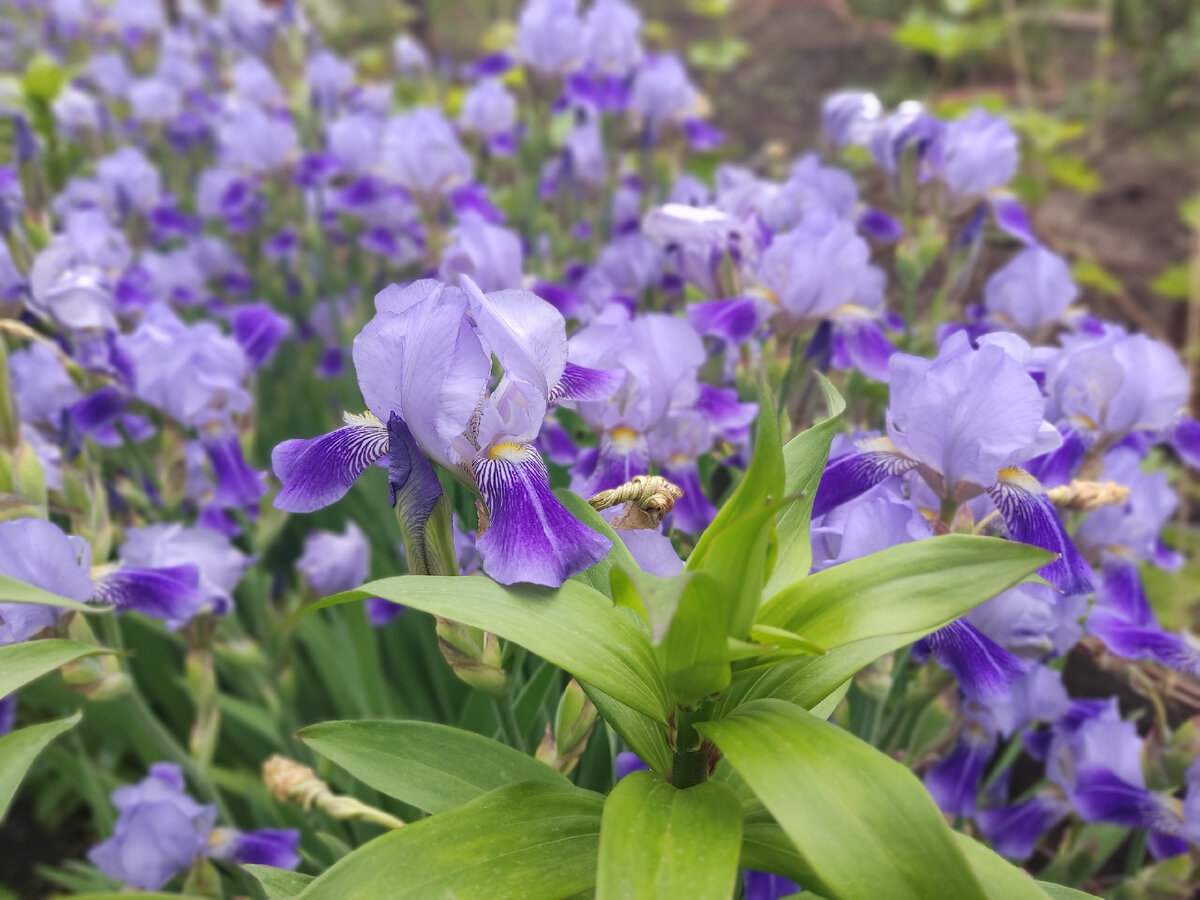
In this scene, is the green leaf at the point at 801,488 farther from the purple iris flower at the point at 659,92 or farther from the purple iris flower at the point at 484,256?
the purple iris flower at the point at 659,92

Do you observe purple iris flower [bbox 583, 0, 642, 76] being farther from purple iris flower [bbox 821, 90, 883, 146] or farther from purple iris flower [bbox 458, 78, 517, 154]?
purple iris flower [bbox 821, 90, 883, 146]

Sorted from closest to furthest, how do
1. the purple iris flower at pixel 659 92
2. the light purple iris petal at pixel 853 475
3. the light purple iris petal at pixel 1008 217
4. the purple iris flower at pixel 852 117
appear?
the light purple iris petal at pixel 853 475, the light purple iris petal at pixel 1008 217, the purple iris flower at pixel 852 117, the purple iris flower at pixel 659 92

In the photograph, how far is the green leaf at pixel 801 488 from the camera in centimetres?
108

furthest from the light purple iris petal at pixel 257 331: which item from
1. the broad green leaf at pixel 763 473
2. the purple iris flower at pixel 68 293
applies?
the broad green leaf at pixel 763 473

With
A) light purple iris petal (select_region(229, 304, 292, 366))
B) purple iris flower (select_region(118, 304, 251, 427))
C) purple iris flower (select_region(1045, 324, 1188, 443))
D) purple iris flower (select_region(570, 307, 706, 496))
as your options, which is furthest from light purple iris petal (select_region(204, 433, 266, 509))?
purple iris flower (select_region(1045, 324, 1188, 443))

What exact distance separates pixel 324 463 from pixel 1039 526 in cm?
91

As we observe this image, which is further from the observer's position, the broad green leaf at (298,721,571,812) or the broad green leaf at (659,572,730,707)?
the broad green leaf at (298,721,571,812)

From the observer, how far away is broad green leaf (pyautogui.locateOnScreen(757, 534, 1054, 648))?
899 mm

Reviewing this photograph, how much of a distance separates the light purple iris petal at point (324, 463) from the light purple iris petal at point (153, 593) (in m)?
0.50

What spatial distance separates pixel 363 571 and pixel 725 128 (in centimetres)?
534

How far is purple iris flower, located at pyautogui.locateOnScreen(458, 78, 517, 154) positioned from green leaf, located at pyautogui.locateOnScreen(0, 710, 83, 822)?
9.57 ft

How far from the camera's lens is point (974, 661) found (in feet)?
3.87

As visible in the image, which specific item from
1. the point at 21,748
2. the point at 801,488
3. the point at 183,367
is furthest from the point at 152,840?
the point at 801,488

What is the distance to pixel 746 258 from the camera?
1.91 m
